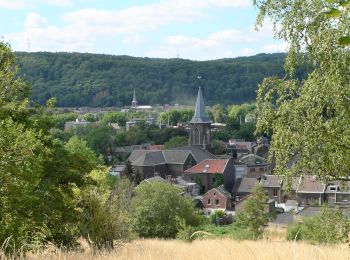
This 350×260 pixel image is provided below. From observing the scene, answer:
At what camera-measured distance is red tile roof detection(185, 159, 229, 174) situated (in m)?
68.4

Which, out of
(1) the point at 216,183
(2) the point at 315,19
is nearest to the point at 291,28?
(2) the point at 315,19

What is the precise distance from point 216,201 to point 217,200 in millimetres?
155

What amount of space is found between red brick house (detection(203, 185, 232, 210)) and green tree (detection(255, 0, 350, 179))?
4751cm

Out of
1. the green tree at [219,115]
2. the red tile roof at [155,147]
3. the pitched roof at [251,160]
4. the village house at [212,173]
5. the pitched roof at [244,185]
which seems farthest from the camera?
the green tree at [219,115]

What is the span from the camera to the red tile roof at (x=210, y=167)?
68438mm

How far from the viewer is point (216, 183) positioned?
6706cm

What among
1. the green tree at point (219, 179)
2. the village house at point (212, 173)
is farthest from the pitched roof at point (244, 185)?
the village house at point (212, 173)

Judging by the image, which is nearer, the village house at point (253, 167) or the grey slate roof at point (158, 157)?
the grey slate roof at point (158, 157)

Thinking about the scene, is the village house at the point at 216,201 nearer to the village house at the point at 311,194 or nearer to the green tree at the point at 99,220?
the village house at the point at 311,194

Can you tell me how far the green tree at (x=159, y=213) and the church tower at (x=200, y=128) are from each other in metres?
49.2

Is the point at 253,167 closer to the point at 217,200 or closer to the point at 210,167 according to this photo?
the point at 210,167

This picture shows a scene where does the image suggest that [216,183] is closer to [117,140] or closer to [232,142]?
[117,140]

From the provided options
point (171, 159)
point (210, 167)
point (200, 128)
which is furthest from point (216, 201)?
point (200, 128)

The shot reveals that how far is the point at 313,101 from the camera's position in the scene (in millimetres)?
10742
